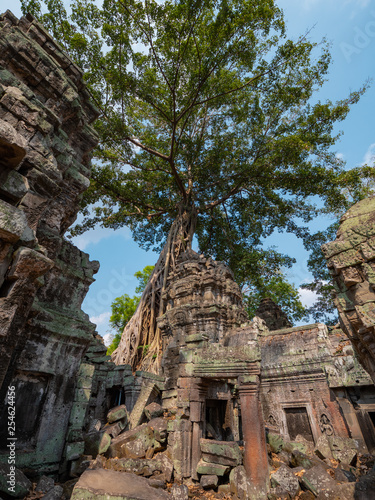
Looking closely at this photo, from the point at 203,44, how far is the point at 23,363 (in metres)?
14.0

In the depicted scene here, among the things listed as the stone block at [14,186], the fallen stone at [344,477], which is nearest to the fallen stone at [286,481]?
the fallen stone at [344,477]

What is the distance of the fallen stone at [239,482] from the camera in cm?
457

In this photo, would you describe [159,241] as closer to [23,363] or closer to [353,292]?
[23,363]

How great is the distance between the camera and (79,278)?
525cm

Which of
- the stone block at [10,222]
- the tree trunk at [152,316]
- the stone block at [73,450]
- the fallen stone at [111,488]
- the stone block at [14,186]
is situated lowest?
the fallen stone at [111,488]

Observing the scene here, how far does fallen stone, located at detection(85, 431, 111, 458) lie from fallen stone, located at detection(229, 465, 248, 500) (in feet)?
8.11

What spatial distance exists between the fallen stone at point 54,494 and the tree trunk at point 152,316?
24.6 feet

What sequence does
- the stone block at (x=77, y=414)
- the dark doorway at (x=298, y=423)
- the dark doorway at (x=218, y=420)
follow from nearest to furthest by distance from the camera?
the stone block at (x=77, y=414), the dark doorway at (x=218, y=420), the dark doorway at (x=298, y=423)

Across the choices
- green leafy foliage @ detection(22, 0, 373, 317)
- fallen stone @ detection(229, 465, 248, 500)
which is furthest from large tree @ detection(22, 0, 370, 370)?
fallen stone @ detection(229, 465, 248, 500)

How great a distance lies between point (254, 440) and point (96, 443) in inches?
122

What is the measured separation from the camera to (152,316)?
44.4 feet

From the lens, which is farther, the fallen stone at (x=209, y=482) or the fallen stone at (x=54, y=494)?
the fallen stone at (x=209, y=482)

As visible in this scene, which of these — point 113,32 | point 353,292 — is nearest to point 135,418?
point 353,292

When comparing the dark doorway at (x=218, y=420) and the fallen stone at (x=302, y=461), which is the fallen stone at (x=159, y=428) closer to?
the dark doorway at (x=218, y=420)
